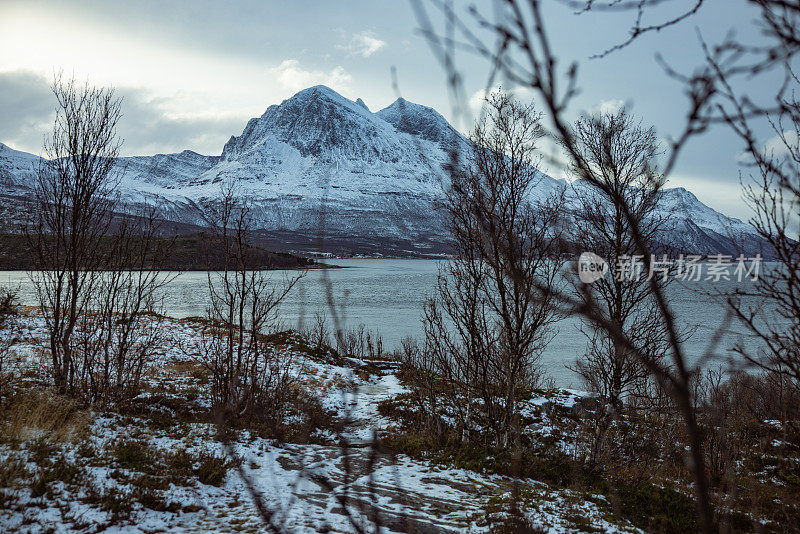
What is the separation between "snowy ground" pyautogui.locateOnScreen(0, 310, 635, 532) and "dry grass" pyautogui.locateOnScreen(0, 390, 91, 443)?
1.7 inches

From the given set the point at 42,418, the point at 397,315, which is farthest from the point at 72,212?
the point at 397,315

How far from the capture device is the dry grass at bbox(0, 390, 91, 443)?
6.96 metres

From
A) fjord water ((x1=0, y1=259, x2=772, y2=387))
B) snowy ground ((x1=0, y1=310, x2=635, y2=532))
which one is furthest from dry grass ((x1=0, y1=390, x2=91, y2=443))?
fjord water ((x1=0, y1=259, x2=772, y2=387))

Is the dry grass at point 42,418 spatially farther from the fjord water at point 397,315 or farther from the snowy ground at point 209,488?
the fjord water at point 397,315

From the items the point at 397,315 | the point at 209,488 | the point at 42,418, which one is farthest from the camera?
the point at 397,315

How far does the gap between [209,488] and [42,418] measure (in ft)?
12.1

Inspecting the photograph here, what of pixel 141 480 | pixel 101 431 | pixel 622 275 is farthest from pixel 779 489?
pixel 101 431

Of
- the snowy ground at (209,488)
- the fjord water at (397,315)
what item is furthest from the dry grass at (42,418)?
the fjord water at (397,315)

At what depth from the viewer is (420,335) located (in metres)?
30.8

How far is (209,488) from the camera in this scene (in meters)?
6.65

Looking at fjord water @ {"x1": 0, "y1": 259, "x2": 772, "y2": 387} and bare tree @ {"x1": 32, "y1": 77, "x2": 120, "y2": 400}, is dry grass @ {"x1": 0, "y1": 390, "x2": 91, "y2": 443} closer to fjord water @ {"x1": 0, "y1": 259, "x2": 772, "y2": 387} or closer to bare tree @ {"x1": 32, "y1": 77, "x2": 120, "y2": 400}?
bare tree @ {"x1": 32, "y1": 77, "x2": 120, "y2": 400}

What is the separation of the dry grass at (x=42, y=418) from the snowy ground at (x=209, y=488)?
43 millimetres

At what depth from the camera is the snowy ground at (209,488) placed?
17.6 feet

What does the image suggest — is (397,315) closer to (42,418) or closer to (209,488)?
(42,418)
